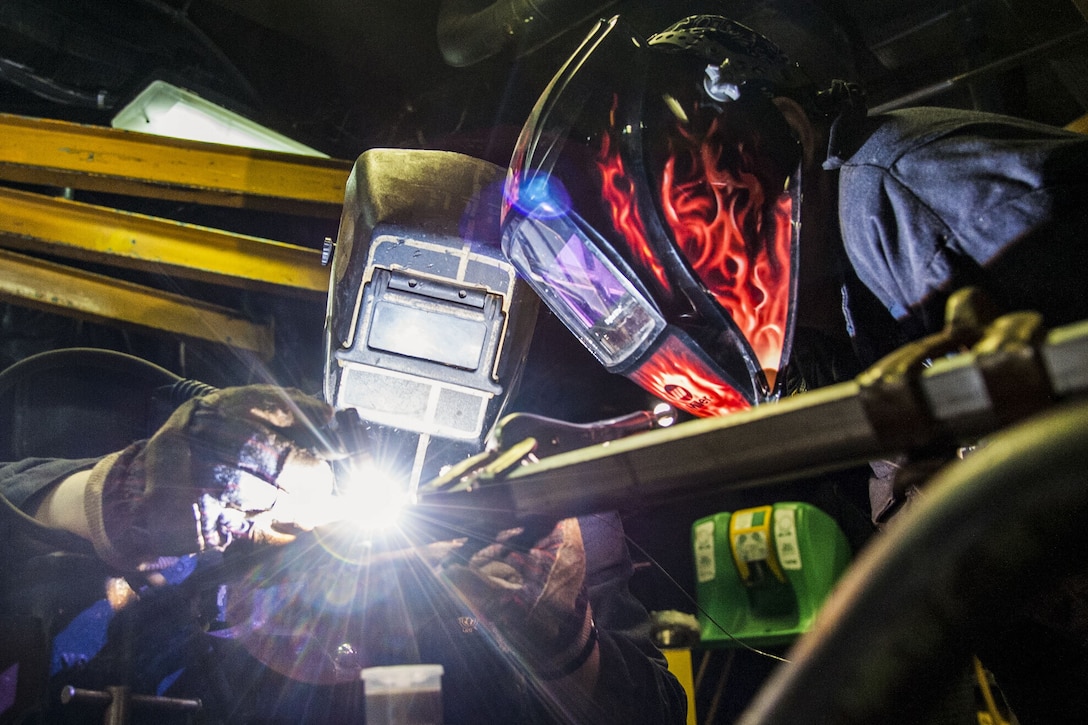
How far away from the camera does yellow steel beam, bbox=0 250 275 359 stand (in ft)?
12.0

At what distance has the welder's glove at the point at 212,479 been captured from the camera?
1942mm

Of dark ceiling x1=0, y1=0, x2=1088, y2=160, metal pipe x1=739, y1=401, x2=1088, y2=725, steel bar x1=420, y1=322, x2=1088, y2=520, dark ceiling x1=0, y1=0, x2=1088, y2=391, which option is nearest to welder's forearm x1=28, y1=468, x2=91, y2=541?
steel bar x1=420, y1=322, x2=1088, y2=520

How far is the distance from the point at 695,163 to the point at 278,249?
2679mm

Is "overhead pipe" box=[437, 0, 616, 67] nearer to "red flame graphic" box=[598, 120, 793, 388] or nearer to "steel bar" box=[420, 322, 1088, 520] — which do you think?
"red flame graphic" box=[598, 120, 793, 388]

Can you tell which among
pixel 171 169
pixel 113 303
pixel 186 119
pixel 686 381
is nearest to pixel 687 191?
pixel 686 381

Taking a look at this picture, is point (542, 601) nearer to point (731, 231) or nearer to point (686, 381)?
point (686, 381)

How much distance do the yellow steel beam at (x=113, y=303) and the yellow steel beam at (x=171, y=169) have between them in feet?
1.50

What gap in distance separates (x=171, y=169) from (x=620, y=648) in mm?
3051

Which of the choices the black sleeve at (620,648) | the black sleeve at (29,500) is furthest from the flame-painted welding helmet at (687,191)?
the black sleeve at (29,500)

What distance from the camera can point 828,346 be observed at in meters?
1.72

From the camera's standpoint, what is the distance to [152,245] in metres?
3.62

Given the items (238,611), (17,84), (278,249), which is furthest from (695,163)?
(17,84)

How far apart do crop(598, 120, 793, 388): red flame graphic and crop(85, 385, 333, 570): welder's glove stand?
1021 mm

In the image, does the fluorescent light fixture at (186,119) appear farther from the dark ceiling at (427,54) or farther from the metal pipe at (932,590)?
the metal pipe at (932,590)
